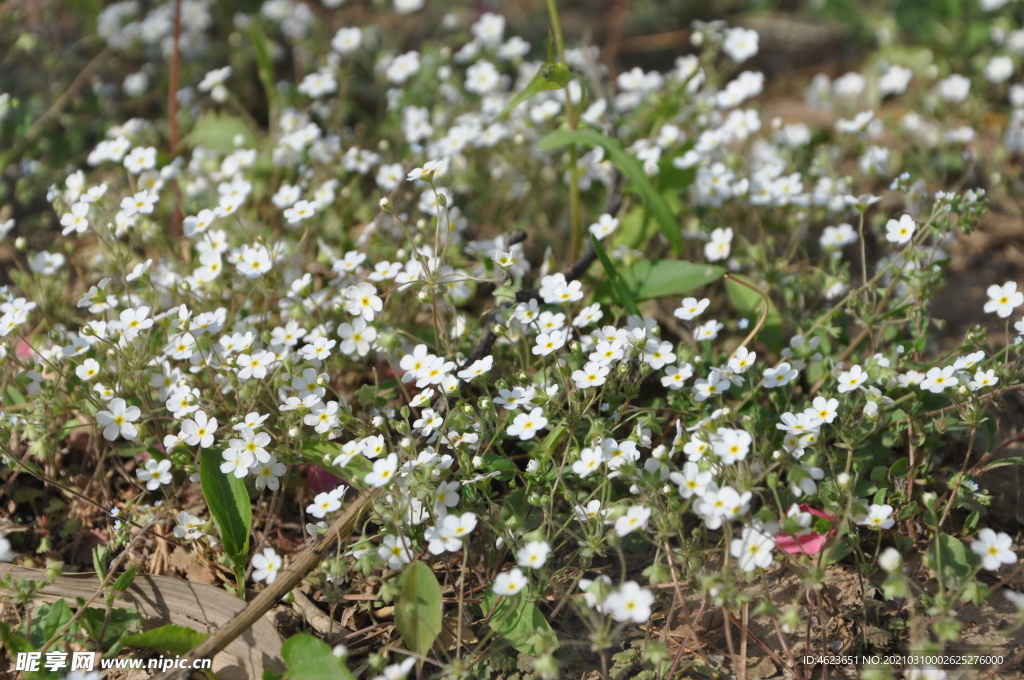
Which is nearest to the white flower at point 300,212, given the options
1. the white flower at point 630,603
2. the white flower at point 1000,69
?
the white flower at point 630,603

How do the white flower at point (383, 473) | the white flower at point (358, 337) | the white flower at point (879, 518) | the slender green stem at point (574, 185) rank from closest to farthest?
the white flower at point (383, 473)
the white flower at point (879, 518)
the white flower at point (358, 337)
the slender green stem at point (574, 185)

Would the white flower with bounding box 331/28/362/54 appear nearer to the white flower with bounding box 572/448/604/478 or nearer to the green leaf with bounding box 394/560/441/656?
the white flower with bounding box 572/448/604/478

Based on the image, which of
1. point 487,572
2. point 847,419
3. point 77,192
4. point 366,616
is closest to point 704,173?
point 847,419

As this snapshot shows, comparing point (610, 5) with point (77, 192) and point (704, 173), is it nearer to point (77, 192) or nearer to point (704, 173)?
point (704, 173)

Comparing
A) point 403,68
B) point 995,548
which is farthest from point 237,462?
point 403,68

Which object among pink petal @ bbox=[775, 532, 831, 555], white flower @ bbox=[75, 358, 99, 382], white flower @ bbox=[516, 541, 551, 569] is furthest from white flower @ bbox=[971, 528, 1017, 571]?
white flower @ bbox=[75, 358, 99, 382]

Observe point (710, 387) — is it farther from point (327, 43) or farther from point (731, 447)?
point (327, 43)

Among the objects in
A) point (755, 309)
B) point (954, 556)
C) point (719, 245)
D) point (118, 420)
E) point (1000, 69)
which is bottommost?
point (954, 556)

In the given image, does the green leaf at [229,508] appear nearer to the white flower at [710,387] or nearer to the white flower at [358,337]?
the white flower at [358,337]
